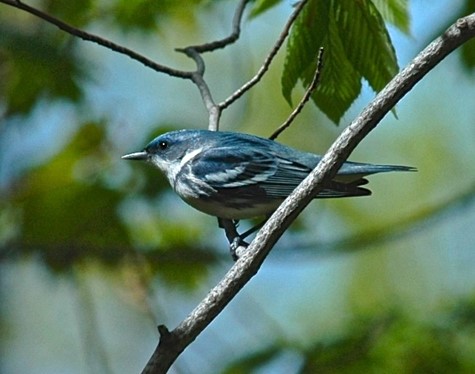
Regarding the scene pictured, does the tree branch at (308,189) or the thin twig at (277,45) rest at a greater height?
the thin twig at (277,45)

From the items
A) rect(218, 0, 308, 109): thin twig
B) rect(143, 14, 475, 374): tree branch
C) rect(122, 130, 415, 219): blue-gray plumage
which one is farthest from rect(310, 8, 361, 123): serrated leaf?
rect(122, 130, 415, 219): blue-gray plumage

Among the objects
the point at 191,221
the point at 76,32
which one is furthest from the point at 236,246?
the point at 191,221

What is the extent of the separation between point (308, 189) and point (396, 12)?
106cm

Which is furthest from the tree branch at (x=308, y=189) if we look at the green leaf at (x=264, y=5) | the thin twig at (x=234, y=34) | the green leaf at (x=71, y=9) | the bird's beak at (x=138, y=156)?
the green leaf at (x=71, y=9)

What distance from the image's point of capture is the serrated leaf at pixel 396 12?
3090mm

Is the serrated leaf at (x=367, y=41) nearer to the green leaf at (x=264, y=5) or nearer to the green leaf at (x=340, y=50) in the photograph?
the green leaf at (x=340, y=50)

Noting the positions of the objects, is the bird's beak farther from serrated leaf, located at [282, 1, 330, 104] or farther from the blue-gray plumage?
serrated leaf, located at [282, 1, 330, 104]

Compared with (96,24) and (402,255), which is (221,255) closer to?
(96,24)

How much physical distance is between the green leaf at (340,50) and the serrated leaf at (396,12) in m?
0.24

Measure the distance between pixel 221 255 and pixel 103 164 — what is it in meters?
1.03

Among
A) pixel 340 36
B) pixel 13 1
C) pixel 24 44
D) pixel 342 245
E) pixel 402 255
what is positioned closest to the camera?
pixel 340 36

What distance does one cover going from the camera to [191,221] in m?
6.67

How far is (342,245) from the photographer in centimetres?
549

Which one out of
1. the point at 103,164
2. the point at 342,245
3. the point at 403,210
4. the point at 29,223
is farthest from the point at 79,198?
the point at 403,210
